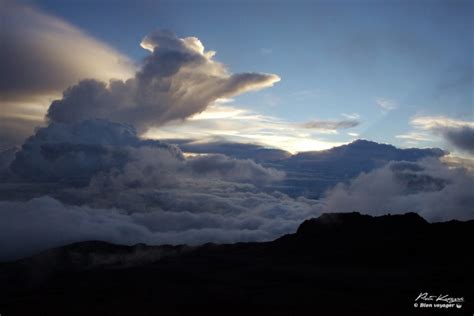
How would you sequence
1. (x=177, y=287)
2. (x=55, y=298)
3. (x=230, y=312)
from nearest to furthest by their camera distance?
(x=230, y=312)
(x=55, y=298)
(x=177, y=287)

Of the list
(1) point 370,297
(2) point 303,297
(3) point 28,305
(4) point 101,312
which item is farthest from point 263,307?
(3) point 28,305

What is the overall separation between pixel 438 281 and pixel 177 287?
103 m

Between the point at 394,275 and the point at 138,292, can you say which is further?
the point at 394,275

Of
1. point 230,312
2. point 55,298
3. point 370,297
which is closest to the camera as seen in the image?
point 230,312

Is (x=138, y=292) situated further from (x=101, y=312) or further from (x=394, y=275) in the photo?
(x=394, y=275)

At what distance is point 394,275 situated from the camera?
18825 cm

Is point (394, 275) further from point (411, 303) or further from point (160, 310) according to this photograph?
point (160, 310)

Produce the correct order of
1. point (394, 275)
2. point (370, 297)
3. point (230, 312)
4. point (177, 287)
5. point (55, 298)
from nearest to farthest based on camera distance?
point (230, 312)
point (370, 297)
point (55, 298)
point (177, 287)
point (394, 275)

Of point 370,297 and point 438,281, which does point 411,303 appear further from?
point 438,281

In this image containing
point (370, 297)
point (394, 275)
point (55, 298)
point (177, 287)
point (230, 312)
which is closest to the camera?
point (230, 312)

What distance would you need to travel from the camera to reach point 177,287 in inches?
6821

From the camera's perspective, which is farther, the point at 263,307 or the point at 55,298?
the point at 55,298

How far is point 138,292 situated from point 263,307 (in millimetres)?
58964

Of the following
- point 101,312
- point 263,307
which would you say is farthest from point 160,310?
point 263,307
